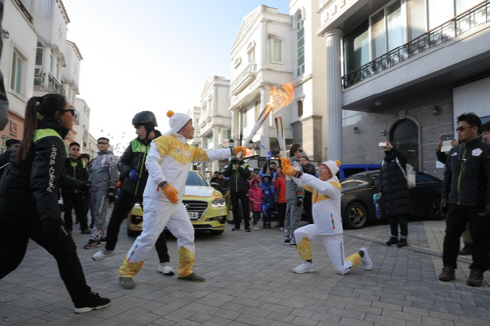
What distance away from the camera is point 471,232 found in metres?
4.29

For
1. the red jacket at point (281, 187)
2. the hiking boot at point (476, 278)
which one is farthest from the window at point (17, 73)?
the hiking boot at point (476, 278)

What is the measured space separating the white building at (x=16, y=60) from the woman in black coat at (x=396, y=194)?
44.8ft

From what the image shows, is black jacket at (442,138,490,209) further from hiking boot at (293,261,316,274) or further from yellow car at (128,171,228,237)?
yellow car at (128,171,228,237)

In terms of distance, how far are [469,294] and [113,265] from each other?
4530 mm

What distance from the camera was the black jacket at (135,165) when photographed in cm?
475

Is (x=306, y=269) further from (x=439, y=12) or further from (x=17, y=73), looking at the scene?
(x=17, y=73)

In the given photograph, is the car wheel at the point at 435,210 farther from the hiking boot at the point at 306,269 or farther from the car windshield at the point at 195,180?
the hiking boot at the point at 306,269

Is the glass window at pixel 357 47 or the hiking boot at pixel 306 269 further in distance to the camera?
the glass window at pixel 357 47

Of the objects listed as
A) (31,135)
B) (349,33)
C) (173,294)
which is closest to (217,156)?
(173,294)

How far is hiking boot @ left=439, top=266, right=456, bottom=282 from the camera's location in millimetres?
4372

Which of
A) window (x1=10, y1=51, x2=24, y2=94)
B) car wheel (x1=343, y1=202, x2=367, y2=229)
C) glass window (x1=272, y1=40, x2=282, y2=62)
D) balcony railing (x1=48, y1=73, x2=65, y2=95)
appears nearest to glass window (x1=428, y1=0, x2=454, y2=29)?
car wheel (x1=343, y1=202, x2=367, y2=229)

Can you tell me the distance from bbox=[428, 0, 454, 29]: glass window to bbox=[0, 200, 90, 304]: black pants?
14.5 metres

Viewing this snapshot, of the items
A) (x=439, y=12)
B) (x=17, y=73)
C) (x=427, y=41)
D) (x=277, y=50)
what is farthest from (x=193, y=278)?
(x=277, y=50)

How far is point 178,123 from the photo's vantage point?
4.34 m
